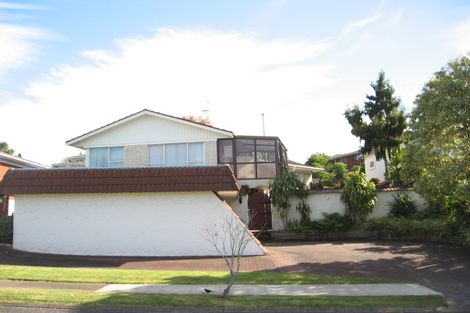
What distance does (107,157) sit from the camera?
2480 centimetres

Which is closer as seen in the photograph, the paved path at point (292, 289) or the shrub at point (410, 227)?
the paved path at point (292, 289)

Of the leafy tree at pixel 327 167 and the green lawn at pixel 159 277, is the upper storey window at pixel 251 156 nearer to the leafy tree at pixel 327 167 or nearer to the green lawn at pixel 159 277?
the green lawn at pixel 159 277

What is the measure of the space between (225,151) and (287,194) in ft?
14.0

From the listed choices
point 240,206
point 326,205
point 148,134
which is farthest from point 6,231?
point 326,205

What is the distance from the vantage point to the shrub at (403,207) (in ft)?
70.4

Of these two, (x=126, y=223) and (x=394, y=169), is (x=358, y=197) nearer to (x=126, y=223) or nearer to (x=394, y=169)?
(x=394, y=169)

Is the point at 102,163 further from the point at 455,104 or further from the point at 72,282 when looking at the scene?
the point at 455,104

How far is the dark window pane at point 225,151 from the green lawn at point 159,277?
1201cm

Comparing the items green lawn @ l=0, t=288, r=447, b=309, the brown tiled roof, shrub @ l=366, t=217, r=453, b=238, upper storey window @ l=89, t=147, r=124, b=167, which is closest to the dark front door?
shrub @ l=366, t=217, r=453, b=238

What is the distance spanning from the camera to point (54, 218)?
675 inches

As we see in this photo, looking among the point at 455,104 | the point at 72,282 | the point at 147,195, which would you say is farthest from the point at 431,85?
the point at 72,282

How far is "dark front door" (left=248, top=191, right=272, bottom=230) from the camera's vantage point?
897 inches

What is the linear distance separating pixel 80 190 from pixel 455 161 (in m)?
13.4

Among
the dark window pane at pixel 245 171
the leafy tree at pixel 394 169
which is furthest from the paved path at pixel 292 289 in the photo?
the leafy tree at pixel 394 169
